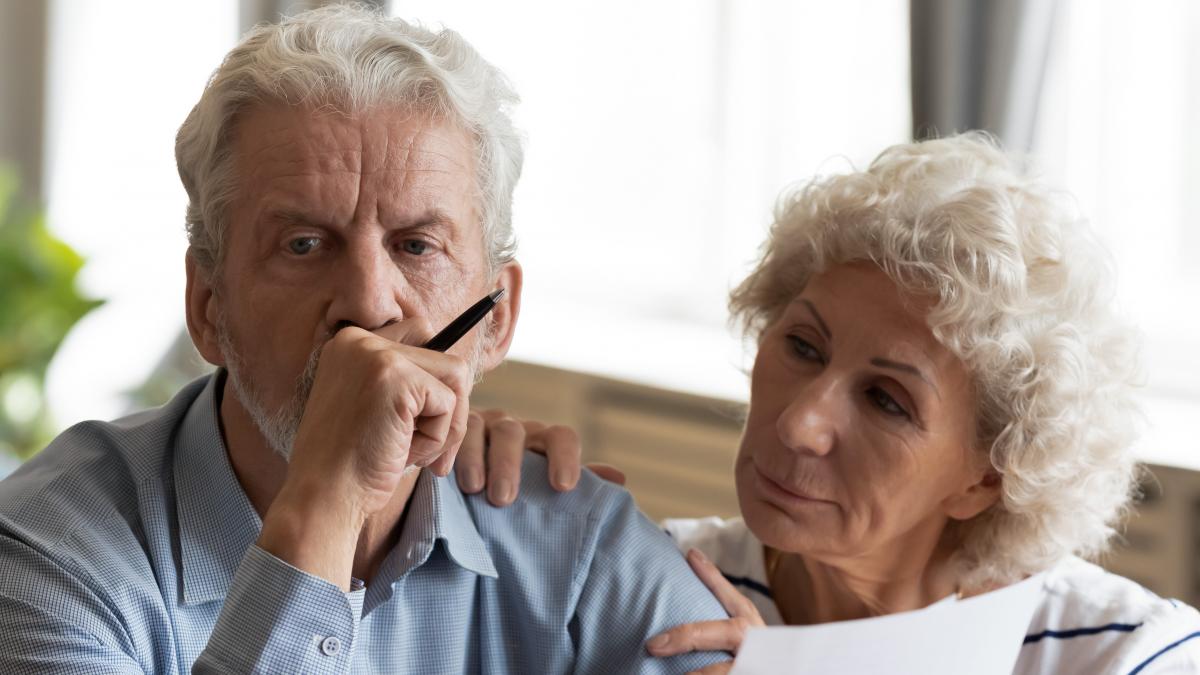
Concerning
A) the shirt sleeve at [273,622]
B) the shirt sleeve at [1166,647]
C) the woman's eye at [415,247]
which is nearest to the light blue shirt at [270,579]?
the shirt sleeve at [273,622]

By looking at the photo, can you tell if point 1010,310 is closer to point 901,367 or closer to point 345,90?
point 901,367

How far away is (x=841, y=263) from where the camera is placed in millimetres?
1938

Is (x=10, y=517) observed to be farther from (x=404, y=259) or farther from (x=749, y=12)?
(x=749, y=12)

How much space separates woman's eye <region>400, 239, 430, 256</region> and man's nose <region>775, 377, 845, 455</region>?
0.63 metres

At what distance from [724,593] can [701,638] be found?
0.19 metres

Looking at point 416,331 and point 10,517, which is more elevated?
point 416,331

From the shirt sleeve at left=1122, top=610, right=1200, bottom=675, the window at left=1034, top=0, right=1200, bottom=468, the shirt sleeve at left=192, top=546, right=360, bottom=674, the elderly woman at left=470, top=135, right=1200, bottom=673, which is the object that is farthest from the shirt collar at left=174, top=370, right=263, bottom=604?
the window at left=1034, top=0, right=1200, bottom=468

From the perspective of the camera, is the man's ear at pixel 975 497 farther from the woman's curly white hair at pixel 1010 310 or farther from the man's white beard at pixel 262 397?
the man's white beard at pixel 262 397

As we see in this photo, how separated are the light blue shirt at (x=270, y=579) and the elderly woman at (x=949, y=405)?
0.65 ft

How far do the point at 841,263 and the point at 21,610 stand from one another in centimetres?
122

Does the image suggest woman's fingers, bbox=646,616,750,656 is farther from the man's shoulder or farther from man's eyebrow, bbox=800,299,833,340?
the man's shoulder

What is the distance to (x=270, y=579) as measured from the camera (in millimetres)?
1285

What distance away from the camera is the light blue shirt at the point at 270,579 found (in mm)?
1310

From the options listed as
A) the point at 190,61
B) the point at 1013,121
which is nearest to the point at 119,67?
the point at 190,61
